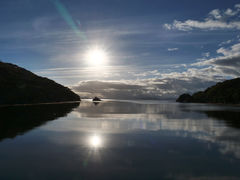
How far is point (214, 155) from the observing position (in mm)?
15969

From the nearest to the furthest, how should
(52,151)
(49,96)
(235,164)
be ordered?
(235,164) < (52,151) < (49,96)

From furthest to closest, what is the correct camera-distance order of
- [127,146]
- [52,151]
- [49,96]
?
[49,96] < [127,146] < [52,151]

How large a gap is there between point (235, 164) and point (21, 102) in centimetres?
13264

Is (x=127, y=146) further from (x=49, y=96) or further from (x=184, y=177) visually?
(x=49, y=96)

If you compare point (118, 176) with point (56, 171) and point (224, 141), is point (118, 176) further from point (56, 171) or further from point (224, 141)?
point (224, 141)

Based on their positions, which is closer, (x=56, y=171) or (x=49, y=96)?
(x=56, y=171)

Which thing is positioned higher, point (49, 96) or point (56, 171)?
point (49, 96)

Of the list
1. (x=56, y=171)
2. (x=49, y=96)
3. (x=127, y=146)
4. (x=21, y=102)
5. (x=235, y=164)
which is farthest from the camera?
(x=49, y=96)

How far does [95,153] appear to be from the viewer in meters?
16.2

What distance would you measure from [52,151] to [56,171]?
194 inches

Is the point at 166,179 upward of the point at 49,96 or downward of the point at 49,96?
downward

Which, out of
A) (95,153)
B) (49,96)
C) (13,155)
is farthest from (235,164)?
(49,96)

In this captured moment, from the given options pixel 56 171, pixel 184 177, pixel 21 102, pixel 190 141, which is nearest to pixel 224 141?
pixel 190 141

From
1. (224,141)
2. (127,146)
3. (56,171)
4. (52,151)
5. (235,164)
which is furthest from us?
(224,141)
